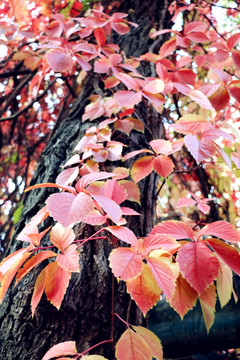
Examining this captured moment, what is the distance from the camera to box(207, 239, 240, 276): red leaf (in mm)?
550

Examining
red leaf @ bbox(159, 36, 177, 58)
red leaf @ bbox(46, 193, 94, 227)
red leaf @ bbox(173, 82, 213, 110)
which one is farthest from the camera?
red leaf @ bbox(159, 36, 177, 58)

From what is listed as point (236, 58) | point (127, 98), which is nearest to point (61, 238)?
point (127, 98)

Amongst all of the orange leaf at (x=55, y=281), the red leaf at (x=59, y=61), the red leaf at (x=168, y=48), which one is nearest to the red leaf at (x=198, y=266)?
the orange leaf at (x=55, y=281)

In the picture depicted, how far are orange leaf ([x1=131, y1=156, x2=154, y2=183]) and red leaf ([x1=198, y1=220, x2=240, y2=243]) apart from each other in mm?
299

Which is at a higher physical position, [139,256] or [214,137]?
[214,137]

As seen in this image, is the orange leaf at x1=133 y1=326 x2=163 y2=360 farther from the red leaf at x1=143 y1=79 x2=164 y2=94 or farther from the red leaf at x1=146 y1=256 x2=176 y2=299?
the red leaf at x1=143 y1=79 x2=164 y2=94

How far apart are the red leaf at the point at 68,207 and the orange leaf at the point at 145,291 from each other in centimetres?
18

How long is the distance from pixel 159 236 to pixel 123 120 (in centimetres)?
64

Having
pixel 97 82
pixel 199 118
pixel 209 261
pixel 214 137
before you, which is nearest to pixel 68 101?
pixel 97 82

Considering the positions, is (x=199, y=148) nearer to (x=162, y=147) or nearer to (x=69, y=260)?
(x=162, y=147)

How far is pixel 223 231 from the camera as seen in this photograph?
1.93 feet

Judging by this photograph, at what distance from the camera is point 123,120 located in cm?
113

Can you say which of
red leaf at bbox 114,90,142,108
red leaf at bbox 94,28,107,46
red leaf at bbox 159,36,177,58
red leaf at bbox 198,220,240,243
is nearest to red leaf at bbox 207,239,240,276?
red leaf at bbox 198,220,240,243

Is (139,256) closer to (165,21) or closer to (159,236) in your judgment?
(159,236)
